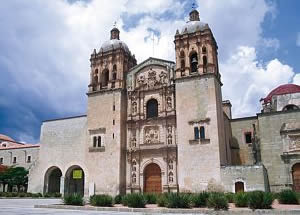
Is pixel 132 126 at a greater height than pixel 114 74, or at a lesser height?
lesser

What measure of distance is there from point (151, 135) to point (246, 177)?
10.0 meters

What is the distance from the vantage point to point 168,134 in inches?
1184

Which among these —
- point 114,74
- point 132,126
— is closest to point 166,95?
point 132,126

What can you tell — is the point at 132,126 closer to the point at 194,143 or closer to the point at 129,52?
the point at 194,143

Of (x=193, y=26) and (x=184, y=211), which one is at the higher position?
(x=193, y=26)

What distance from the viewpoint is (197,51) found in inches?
1212

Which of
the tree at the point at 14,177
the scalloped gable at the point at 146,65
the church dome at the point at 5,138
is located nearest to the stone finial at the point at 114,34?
the scalloped gable at the point at 146,65

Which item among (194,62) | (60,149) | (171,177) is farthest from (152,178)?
(194,62)

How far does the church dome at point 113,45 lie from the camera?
116 feet

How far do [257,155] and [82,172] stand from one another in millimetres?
18764

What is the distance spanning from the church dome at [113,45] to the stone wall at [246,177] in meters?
17.9

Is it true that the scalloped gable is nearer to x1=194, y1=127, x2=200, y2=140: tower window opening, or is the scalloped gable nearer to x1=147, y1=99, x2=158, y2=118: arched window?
x1=147, y1=99, x2=158, y2=118: arched window

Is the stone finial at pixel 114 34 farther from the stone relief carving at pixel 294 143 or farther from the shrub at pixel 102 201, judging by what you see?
the shrub at pixel 102 201

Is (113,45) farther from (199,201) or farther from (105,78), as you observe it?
(199,201)
